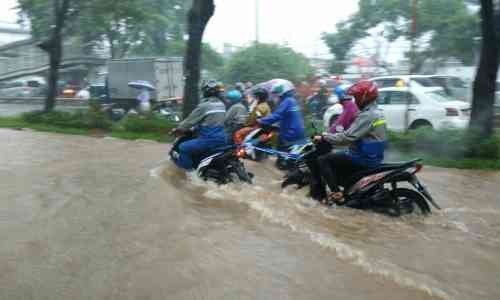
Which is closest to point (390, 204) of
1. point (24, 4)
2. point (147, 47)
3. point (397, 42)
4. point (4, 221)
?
point (4, 221)

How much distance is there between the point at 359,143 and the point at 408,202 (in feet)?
2.75

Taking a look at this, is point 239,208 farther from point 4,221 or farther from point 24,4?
point 24,4

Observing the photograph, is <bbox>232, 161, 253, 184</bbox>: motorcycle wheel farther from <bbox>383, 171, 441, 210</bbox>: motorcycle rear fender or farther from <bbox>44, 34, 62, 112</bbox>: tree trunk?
<bbox>44, 34, 62, 112</bbox>: tree trunk

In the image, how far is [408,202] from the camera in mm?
6516

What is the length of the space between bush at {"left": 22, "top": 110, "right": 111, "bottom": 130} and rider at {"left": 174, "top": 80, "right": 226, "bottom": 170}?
7189 millimetres

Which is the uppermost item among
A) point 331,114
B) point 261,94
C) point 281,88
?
point 281,88

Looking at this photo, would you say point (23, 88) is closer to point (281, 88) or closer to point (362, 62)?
point (362, 62)

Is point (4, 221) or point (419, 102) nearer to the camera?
point (4, 221)

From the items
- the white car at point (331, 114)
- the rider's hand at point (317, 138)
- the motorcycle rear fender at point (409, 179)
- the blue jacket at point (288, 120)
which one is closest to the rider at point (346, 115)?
the blue jacket at point (288, 120)

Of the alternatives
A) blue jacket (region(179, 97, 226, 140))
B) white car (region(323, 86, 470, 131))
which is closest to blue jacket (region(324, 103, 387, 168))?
blue jacket (region(179, 97, 226, 140))

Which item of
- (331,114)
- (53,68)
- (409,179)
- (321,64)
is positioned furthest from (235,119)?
(321,64)

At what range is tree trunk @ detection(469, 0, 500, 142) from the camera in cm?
1069

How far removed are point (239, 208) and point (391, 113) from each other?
7.96 meters

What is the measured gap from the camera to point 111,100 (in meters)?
22.5
